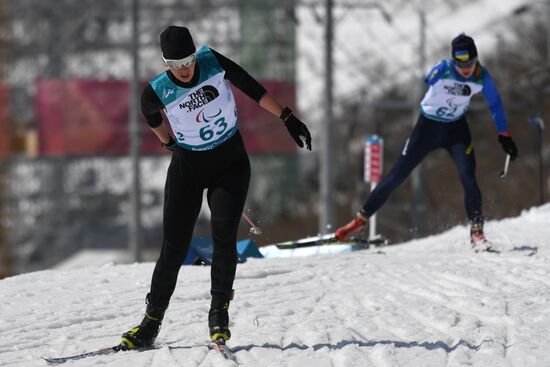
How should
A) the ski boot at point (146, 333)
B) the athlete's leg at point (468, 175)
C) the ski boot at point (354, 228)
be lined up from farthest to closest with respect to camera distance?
the ski boot at point (354, 228), the athlete's leg at point (468, 175), the ski boot at point (146, 333)

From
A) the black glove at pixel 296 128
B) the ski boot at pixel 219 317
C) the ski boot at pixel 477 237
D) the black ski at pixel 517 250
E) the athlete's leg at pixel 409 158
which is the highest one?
the black glove at pixel 296 128

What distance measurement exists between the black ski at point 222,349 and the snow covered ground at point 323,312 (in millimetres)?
38

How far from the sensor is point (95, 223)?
50375mm

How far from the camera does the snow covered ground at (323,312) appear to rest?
16.9 feet

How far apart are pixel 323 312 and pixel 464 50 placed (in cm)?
307

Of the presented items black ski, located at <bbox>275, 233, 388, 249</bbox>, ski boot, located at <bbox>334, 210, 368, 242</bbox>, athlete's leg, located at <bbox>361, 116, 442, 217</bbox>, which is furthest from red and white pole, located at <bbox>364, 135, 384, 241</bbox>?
athlete's leg, located at <bbox>361, 116, 442, 217</bbox>

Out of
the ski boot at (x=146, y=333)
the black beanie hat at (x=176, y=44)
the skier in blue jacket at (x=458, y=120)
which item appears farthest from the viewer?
the skier in blue jacket at (x=458, y=120)

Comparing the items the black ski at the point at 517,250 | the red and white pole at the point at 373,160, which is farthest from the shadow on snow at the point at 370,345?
the red and white pole at the point at 373,160

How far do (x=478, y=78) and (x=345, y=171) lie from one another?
41.7 m

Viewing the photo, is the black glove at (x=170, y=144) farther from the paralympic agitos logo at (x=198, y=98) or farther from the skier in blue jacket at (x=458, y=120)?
the skier in blue jacket at (x=458, y=120)

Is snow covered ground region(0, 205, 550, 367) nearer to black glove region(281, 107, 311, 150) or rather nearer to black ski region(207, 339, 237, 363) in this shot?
black ski region(207, 339, 237, 363)

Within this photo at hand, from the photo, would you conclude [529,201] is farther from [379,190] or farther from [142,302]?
[142,302]

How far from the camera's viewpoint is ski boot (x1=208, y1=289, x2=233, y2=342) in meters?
5.29

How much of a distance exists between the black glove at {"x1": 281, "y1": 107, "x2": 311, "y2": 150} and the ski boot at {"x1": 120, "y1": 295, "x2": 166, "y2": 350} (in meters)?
1.25
